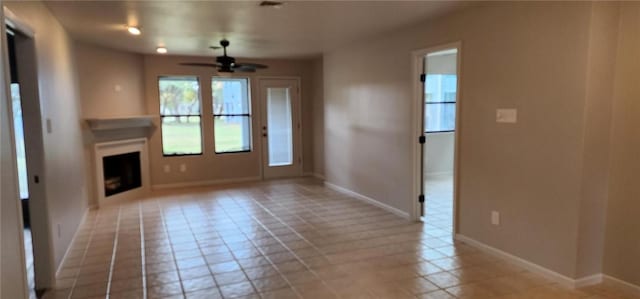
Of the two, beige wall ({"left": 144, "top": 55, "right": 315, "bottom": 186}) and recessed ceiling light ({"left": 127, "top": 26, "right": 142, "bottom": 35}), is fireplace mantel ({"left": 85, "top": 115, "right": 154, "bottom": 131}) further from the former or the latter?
recessed ceiling light ({"left": 127, "top": 26, "right": 142, "bottom": 35})

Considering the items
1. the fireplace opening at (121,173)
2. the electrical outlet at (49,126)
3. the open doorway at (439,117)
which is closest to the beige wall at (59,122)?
the electrical outlet at (49,126)

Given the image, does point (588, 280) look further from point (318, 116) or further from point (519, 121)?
point (318, 116)

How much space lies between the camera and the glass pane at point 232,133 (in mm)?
7262

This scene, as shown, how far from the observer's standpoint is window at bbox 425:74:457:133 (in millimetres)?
7473

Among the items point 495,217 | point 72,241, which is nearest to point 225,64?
point 72,241

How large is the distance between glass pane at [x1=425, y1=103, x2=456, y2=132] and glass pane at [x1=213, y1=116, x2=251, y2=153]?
3.39 metres

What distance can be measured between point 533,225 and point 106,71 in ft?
18.8

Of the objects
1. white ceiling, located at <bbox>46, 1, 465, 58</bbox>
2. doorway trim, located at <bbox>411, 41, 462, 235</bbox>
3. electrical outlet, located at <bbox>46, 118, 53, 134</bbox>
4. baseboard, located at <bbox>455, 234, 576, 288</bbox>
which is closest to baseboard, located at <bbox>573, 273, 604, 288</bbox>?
baseboard, located at <bbox>455, 234, 576, 288</bbox>

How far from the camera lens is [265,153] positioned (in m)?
7.61

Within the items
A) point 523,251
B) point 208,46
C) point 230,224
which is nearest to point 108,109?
point 208,46

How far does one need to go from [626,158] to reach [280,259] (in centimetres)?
278

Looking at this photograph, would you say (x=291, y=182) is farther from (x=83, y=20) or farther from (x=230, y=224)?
(x=83, y=20)

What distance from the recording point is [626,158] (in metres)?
2.84

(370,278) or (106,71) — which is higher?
(106,71)
